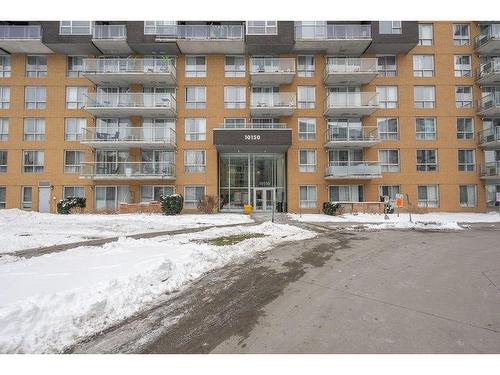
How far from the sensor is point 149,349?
354cm

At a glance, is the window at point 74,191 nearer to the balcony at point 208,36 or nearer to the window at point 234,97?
the balcony at point 208,36

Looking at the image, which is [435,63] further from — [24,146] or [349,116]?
[24,146]

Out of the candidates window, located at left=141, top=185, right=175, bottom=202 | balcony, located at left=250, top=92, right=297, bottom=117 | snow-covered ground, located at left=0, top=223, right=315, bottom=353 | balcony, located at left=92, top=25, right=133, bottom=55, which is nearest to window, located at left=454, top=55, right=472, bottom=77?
balcony, located at left=250, top=92, right=297, bottom=117

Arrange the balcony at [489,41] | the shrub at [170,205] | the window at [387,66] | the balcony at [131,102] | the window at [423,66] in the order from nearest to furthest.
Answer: the shrub at [170,205] < the balcony at [131,102] < the balcony at [489,41] < the window at [423,66] < the window at [387,66]

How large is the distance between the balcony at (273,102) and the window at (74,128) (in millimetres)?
15706

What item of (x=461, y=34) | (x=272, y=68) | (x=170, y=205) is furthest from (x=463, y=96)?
(x=170, y=205)

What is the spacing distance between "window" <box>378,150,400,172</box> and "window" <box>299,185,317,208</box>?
22.3ft

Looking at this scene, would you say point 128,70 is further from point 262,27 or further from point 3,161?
point 3,161

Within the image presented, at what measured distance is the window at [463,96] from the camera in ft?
89.5

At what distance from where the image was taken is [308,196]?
26734mm

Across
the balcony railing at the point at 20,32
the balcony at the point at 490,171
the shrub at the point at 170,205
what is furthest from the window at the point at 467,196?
the balcony railing at the point at 20,32

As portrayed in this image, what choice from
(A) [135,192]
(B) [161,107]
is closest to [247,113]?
(B) [161,107]

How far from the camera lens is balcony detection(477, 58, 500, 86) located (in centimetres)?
2583

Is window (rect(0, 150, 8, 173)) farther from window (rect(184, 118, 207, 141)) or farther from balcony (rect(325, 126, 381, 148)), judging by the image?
balcony (rect(325, 126, 381, 148))
